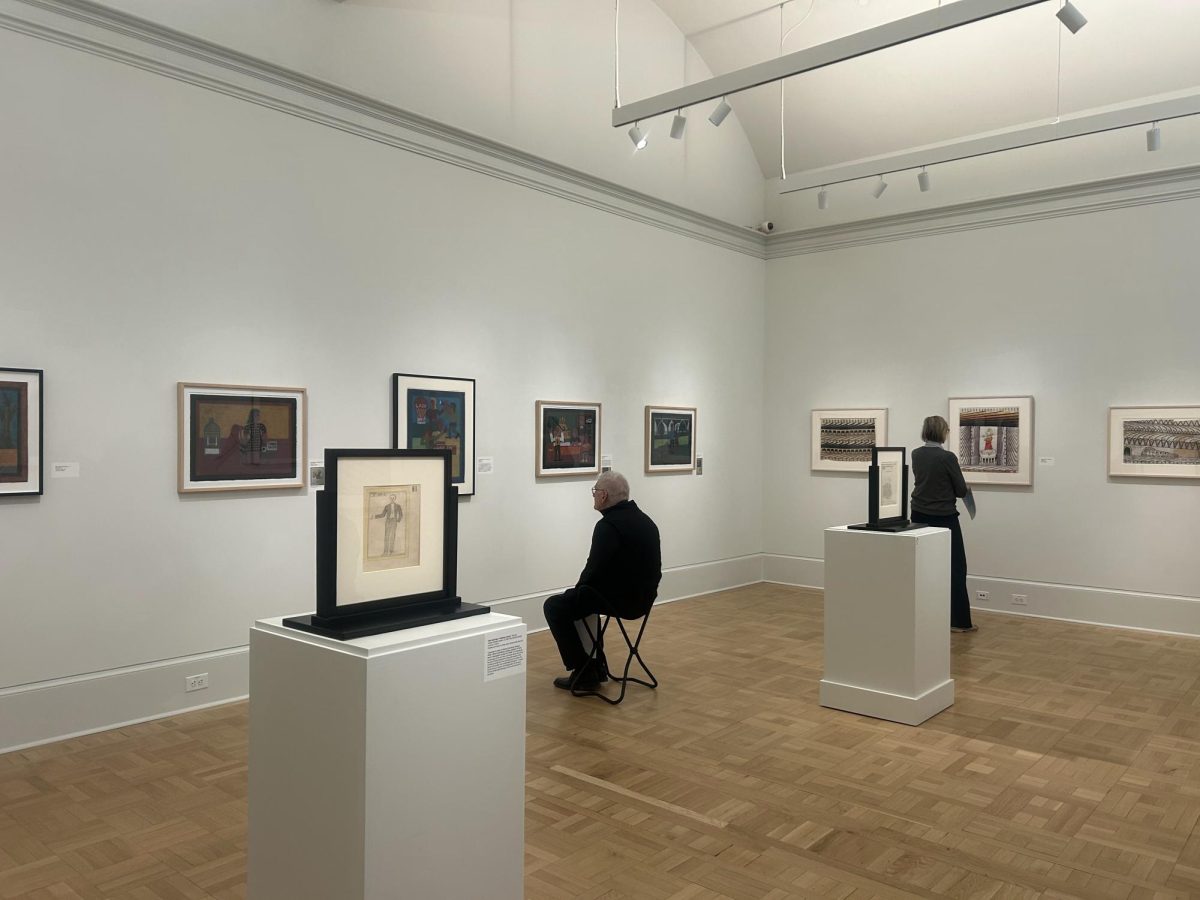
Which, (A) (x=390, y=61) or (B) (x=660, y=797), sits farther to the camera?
(A) (x=390, y=61)

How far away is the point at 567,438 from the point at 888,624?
13.9ft

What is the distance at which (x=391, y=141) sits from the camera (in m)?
7.85

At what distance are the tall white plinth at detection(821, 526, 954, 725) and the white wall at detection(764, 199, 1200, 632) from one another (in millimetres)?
4344

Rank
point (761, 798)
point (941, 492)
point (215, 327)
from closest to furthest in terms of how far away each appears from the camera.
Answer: point (761, 798) → point (215, 327) → point (941, 492)

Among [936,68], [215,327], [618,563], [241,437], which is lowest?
[618,563]

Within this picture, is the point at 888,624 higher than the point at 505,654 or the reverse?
the reverse

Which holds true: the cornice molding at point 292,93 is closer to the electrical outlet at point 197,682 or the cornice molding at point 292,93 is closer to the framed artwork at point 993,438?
the electrical outlet at point 197,682

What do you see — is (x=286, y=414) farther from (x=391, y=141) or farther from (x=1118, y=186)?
(x=1118, y=186)

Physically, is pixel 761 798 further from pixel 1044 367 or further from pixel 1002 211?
pixel 1002 211

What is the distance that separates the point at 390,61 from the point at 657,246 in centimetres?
410

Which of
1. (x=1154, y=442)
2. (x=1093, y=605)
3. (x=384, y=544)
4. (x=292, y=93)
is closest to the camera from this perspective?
(x=384, y=544)

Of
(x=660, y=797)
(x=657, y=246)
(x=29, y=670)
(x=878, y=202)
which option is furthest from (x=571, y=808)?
(x=878, y=202)

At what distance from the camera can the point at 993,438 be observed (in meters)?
10.6

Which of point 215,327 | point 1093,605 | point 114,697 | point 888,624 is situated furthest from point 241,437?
point 1093,605
